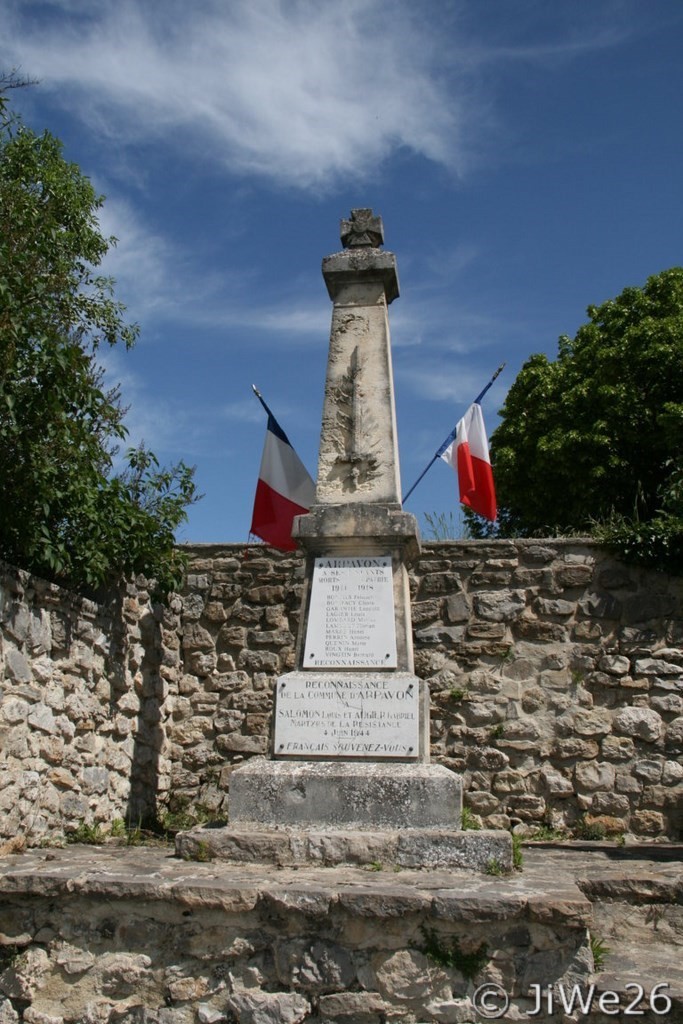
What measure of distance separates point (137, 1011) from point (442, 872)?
153 cm

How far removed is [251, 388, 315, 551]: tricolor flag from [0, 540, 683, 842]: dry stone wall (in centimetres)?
40

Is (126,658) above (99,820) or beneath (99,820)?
above

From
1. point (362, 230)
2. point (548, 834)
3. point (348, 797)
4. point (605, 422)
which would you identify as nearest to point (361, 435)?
point (362, 230)

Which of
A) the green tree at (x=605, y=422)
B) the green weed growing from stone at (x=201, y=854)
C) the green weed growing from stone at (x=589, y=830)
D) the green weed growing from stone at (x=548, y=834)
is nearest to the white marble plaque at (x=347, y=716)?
the green weed growing from stone at (x=201, y=854)

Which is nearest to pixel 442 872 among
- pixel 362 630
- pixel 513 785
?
pixel 362 630

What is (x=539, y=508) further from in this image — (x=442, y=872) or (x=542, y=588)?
(x=442, y=872)

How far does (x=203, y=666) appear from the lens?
8.18 m

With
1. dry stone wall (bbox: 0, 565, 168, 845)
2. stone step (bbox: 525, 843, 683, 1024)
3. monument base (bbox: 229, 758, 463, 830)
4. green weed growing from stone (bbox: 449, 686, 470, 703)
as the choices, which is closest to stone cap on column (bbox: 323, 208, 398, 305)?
dry stone wall (bbox: 0, 565, 168, 845)

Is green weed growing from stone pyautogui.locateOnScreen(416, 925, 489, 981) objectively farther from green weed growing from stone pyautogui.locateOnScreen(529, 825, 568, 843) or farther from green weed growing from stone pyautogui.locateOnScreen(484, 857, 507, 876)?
green weed growing from stone pyautogui.locateOnScreen(529, 825, 568, 843)

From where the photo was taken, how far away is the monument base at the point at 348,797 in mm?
4805

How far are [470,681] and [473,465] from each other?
191cm

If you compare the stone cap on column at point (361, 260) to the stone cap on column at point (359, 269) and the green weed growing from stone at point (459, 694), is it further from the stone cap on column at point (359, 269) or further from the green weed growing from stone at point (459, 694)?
the green weed growing from stone at point (459, 694)

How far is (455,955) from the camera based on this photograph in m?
3.80

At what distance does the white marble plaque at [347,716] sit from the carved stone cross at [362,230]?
2971 millimetres
